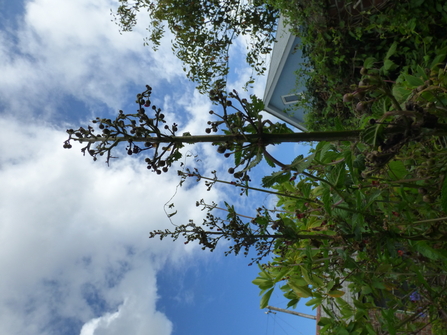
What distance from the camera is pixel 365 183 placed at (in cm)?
241

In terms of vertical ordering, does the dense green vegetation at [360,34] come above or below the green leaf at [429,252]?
above

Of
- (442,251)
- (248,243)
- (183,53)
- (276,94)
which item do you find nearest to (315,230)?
(248,243)

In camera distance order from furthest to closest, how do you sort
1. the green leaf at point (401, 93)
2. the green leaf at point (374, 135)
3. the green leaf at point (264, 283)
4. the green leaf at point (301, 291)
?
the green leaf at point (264, 283)
the green leaf at point (301, 291)
the green leaf at point (401, 93)
the green leaf at point (374, 135)

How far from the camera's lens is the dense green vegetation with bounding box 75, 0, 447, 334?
147cm

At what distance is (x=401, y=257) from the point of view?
Answer: 10.2 ft

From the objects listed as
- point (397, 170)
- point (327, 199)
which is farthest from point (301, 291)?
point (397, 170)

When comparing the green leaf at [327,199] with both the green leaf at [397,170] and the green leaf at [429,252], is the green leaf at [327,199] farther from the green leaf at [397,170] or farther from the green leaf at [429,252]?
the green leaf at [429,252]

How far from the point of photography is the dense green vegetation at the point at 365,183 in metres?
1.47

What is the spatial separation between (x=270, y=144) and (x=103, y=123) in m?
1.00

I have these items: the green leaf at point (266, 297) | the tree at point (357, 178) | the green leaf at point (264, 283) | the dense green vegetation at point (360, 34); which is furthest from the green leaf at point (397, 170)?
the dense green vegetation at point (360, 34)

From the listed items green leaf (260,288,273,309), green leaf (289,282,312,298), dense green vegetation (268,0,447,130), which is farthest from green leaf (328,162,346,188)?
dense green vegetation (268,0,447,130)

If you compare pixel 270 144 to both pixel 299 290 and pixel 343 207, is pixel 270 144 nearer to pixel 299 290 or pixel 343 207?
pixel 343 207

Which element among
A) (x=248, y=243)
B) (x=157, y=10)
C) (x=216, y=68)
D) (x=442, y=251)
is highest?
(x=157, y=10)

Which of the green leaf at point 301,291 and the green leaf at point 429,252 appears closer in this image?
the green leaf at point 429,252
